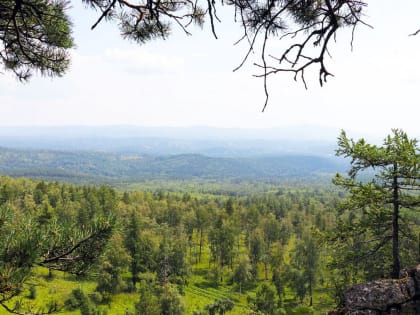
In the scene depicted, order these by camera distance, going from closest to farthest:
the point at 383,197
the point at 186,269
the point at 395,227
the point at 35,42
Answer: the point at 35,42, the point at 395,227, the point at 383,197, the point at 186,269

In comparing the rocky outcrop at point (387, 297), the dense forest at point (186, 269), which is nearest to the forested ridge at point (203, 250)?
the dense forest at point (186, 269)

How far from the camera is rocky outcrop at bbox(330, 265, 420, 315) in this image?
8844mm

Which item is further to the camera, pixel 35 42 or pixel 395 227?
pixel 395 227

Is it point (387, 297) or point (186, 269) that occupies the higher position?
A: point (387, 297)

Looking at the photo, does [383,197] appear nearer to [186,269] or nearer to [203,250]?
[186,269]

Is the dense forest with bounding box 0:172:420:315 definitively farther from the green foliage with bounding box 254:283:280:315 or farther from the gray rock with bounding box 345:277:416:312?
the gray rock with bounding box 345:277:416:312

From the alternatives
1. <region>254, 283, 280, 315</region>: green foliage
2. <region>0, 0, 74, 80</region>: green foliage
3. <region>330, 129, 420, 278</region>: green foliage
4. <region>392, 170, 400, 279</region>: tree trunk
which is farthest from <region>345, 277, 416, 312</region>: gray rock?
<region>254, 283, 280, 315</region>: green foliage

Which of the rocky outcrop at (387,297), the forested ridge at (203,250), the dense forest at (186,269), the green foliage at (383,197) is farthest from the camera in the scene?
the dense forest at (186,269)

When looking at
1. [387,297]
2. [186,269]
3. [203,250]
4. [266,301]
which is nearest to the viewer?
[387,297]

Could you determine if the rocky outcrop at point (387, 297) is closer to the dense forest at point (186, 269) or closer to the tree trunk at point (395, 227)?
the tree trunk at point (395, 227)

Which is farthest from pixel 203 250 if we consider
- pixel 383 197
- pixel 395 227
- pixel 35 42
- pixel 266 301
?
pixel 35 42

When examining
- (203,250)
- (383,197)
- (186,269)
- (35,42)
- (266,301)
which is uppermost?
(35,42)

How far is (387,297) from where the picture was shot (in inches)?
355

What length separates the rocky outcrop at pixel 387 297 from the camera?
8.84 metres
